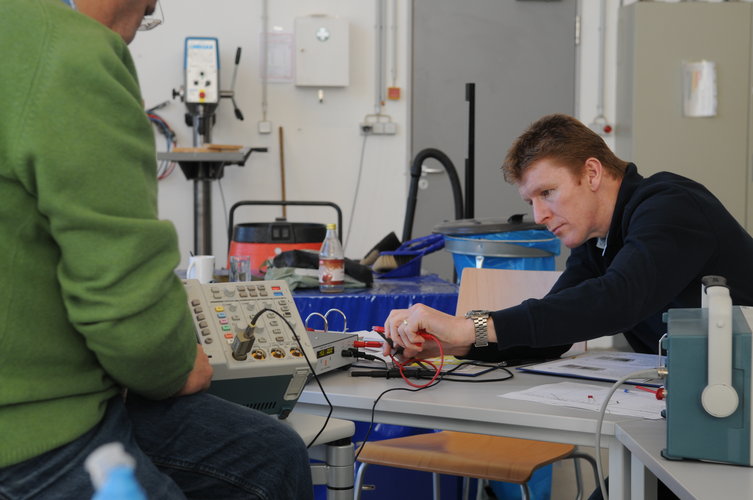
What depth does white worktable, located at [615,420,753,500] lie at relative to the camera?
1038mm

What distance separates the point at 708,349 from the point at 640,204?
0.72m

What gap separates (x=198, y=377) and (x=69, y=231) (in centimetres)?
32

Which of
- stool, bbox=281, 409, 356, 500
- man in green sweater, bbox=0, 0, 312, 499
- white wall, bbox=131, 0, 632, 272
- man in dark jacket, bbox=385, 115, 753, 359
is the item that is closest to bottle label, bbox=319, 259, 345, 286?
man in dark jacket, bbox=385, 115, 753, 359

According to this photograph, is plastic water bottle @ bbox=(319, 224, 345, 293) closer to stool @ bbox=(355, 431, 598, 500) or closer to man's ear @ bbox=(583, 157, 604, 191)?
stool @ bbox=(355, 431, 598, 500)

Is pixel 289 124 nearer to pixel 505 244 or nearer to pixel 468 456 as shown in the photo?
pixel 505 244

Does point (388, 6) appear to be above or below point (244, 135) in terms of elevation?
above

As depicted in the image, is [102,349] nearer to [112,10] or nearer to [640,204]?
[112,10]

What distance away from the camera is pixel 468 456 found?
6.80 feet

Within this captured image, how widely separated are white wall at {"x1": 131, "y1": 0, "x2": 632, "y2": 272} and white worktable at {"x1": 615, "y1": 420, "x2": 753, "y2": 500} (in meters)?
4.64

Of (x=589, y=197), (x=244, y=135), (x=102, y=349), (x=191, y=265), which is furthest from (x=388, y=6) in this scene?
(x=102, y=349)

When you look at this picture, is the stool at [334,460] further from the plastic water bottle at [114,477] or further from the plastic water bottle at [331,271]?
the plastic water bottle at [331,271]

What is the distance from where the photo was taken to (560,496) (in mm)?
3047

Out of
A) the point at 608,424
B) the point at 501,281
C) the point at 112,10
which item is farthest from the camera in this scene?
the point at 501,281

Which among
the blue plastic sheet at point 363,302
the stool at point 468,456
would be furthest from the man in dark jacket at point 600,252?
the blue plastic sheet at point 363,302
